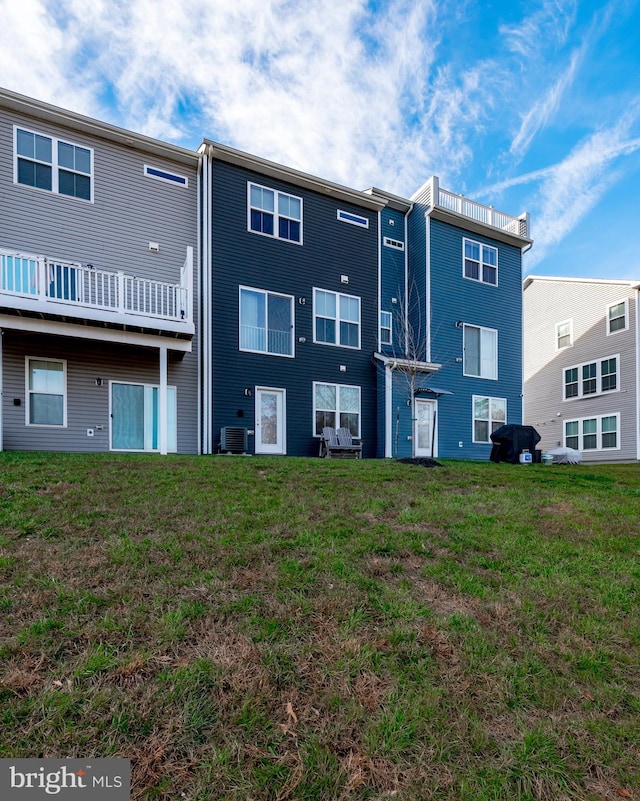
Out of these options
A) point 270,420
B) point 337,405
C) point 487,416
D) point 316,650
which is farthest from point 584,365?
point 316,650

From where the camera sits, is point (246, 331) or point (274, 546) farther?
point (246, 331)

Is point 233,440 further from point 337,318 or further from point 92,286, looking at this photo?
point 337,318

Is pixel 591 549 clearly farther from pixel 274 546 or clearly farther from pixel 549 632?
pixel 274 546

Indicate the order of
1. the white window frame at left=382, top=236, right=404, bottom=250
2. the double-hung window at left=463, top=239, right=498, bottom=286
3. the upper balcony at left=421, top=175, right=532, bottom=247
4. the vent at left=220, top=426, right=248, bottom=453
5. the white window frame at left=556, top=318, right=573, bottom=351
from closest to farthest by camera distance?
the vent at left=220, top=426, right=248, bottom=453, the upper balcony at left=421, top=175, right=532, bottom=247, the white window frame at left=382, top=236, right=404, bottom=250, the double-hung window at left=463, top=239, right=498, bottom=286, the white window frame at left=556, top=318, right=573, bottom=351

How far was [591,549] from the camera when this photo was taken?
4.59 meters

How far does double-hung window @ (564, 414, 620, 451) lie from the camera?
17.9 meters

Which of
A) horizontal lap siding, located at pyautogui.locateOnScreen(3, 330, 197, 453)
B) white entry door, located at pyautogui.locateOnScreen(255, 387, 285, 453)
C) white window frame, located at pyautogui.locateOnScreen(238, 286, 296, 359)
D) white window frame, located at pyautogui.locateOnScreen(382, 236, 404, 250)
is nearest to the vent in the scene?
white entry door, located at pyautogui.locateOnScreen(255, 387, 285, 453)

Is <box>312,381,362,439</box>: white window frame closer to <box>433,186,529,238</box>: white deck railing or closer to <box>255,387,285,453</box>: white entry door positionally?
<box>255,387,285,453</box>: white entry door

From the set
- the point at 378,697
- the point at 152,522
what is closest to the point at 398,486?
the point at 152,522

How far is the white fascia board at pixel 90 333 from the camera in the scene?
866 centimetres

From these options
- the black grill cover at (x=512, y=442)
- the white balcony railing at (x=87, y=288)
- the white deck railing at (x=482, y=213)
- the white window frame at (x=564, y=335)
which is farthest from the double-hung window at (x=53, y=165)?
the white window frame at (x=564, y=335)

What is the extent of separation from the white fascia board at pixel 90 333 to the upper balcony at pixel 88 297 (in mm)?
78

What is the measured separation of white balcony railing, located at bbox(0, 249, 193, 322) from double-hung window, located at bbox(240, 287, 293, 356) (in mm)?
1844

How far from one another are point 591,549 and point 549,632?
1837mm
